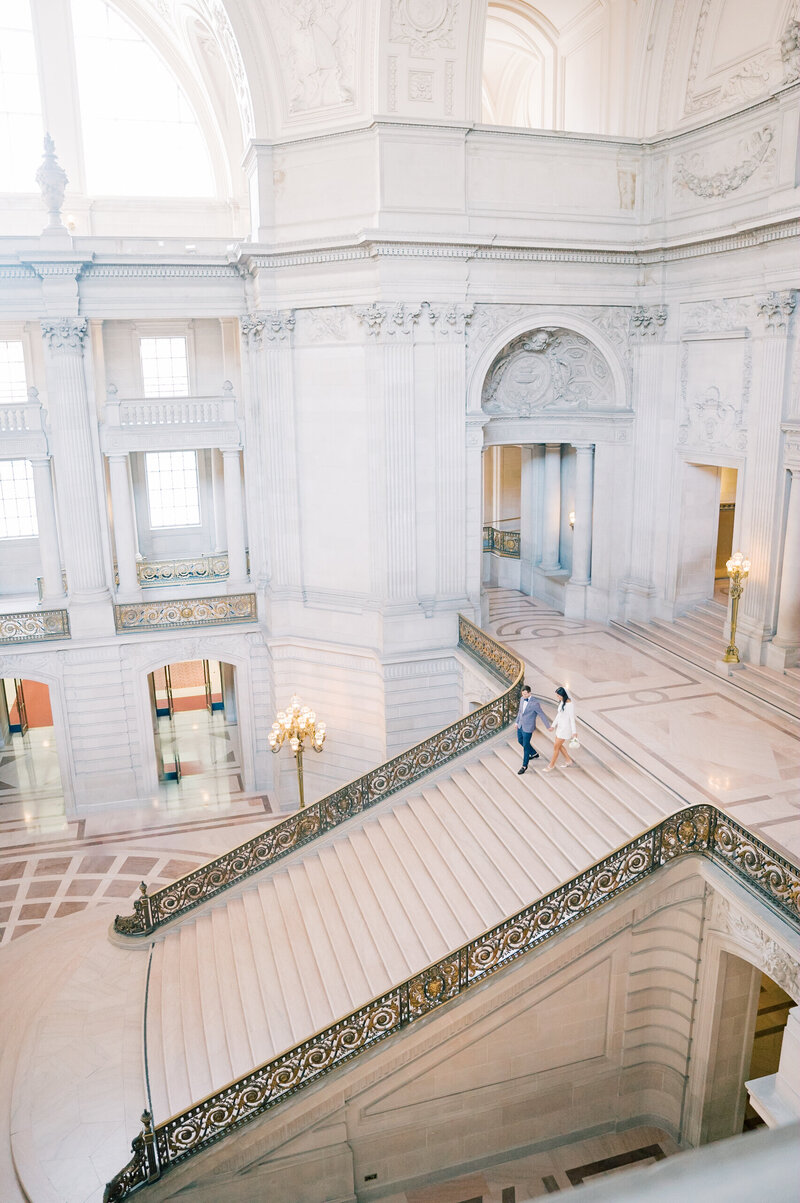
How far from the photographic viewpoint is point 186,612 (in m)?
17.9

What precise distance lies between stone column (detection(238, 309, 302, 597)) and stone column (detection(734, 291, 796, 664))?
→ 24.8 ft

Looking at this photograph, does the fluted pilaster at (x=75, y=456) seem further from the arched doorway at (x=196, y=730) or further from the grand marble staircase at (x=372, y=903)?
the grand marble staircase at (x=372, y=903)

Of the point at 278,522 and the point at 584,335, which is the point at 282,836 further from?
the point at 584,335

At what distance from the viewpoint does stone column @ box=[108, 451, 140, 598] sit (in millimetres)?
17672

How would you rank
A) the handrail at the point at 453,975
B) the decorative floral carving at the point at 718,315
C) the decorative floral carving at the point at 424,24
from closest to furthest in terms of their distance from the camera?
the handrail at the point at 453,975 → the decorative floral carving at the point at 424,24 → the decorative floral carving at the point at 718,315

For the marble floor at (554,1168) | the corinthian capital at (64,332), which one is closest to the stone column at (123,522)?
the corinthian capital at (64,332)

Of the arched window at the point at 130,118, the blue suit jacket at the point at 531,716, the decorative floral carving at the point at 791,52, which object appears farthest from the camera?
the arched window at the point at 130,118

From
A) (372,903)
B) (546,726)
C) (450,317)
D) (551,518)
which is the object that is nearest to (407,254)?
(450,317)

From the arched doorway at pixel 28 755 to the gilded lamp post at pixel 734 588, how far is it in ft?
41.0

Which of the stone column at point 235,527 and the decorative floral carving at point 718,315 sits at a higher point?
the decorative floral carving at point 718,315

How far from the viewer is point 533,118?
18906 millimetres

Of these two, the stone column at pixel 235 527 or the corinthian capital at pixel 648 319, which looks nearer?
the corinthian capital at pixel 648 319

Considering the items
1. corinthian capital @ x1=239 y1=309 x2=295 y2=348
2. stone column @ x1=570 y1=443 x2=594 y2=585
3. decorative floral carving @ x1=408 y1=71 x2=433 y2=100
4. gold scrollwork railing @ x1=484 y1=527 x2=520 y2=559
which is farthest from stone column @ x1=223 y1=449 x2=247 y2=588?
decorative floral carving @ x1=408 y1=71 x2=433 y2=100

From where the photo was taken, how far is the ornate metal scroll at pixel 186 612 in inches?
698
